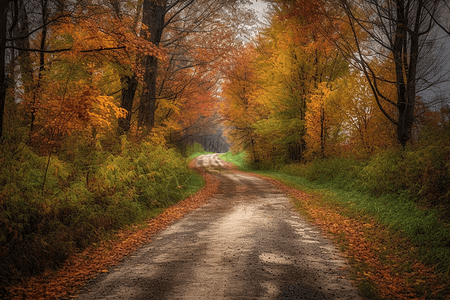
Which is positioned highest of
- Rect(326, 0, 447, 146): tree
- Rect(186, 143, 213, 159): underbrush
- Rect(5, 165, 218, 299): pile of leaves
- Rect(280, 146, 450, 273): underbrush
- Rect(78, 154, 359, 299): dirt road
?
Rect(326, 0, 447, 146): tree

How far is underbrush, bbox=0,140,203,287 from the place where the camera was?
5273 mm

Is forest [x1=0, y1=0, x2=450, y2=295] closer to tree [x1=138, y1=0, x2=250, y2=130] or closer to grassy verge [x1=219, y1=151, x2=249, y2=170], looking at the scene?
tree [x1=138, y1=0, x2=250, y2=130]

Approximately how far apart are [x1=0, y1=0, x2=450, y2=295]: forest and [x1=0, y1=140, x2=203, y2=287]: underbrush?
3cm

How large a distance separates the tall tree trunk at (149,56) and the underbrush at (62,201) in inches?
142

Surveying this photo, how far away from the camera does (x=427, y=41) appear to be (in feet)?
32.6

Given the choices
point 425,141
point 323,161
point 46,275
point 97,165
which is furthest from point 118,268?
point 323,161

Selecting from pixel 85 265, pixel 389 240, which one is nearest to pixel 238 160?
pixel 389 240

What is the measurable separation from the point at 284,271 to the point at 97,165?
6082mm

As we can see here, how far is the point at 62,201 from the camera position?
21.7 feet

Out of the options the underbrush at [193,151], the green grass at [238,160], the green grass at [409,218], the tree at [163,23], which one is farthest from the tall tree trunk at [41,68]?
the underbrush at [193,151]

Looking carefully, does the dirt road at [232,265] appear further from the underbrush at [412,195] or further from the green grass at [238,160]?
the green grass at [238,160]

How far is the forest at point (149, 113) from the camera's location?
20.1 feet

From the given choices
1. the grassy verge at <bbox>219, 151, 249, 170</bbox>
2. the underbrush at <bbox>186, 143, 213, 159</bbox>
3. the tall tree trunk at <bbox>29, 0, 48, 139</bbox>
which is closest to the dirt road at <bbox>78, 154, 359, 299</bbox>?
the tall tree trunk at <bbox>29, 0, 48, 139</bbox>

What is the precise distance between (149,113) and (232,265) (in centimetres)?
1049
